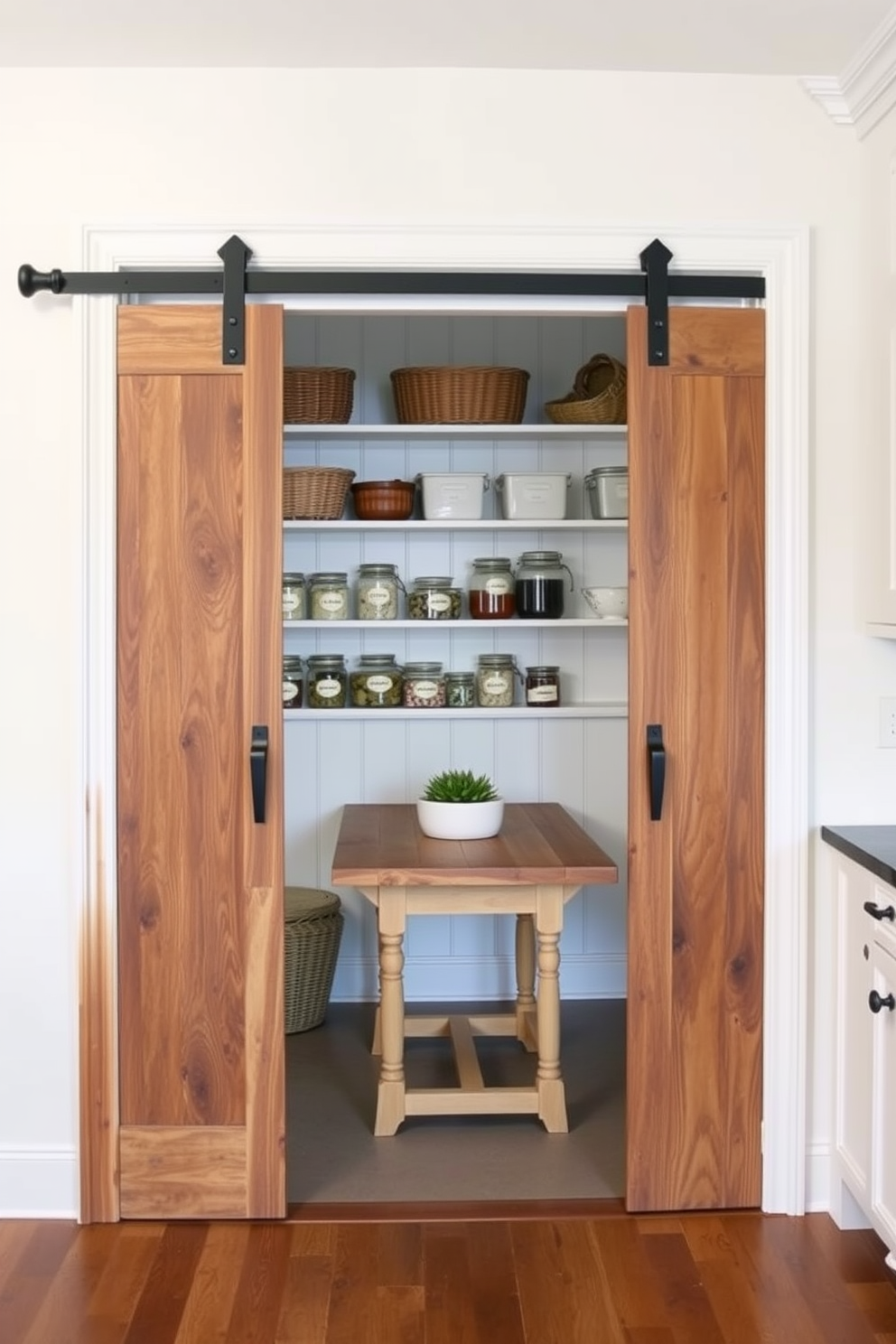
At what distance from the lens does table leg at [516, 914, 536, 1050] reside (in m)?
4.33

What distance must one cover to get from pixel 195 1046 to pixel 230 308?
1.68 metres

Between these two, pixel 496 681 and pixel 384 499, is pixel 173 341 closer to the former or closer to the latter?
pixel 384 499

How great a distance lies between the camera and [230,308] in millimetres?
3055

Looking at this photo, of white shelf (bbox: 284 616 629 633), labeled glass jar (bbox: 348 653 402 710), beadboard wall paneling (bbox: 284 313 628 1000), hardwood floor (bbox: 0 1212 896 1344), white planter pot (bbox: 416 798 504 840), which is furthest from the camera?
beadboard wall paneling (bbox: 284 313 628 1000)

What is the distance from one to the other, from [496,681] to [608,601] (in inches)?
18.1

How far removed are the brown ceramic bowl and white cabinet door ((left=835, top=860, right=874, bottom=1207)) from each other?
2.01 m

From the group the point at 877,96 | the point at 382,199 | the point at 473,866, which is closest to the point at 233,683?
the point at 473,866

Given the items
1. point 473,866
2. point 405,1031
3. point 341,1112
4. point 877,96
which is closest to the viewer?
point 877,96

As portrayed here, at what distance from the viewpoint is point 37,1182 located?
3.11 m

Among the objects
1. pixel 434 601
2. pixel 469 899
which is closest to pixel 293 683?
pixel 434 601

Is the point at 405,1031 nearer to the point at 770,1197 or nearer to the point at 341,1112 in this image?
the point at 341,1112

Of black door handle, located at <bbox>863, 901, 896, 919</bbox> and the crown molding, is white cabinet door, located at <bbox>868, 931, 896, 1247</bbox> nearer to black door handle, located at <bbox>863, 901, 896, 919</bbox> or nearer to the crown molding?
black door handle, located at <bbox>863, 901, 896, 919</bbox>

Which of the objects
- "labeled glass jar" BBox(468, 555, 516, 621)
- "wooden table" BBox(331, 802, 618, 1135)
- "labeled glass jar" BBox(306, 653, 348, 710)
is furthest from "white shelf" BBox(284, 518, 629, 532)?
"wooden table" BBox(331, 802, 618, 1135)

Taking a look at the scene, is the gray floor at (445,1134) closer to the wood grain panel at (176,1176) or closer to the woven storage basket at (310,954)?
the woven storage basket at (310,954)
